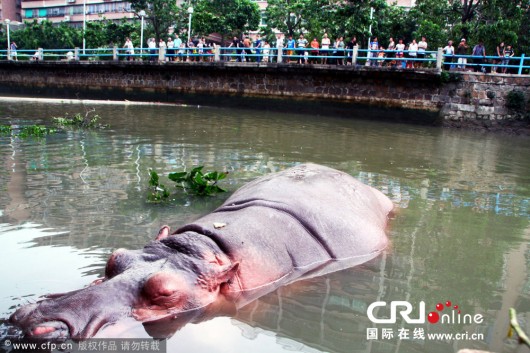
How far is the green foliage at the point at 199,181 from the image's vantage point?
5.34 m

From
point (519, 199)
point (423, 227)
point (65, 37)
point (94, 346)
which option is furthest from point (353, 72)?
point (65, 37)

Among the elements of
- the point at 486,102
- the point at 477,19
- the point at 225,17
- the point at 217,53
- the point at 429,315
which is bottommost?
the point at 429,315

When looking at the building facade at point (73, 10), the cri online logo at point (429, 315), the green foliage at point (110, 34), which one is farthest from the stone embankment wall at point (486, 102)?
the building facade at point (73, 10)

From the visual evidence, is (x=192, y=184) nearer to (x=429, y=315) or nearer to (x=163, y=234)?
(x=163, y=234)

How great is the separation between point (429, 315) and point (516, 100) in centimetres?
1449

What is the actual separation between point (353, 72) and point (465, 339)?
16.0 meters

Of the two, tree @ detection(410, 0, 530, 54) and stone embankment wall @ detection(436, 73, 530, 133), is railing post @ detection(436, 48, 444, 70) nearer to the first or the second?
stone embankment wall @ detection(436, 73, 530, 133)

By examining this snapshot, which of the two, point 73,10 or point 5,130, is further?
point 73,10

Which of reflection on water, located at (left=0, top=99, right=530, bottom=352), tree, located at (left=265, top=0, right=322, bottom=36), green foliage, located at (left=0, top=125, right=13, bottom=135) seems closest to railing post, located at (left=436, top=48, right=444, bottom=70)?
reflection on water, located at (left=0, top=99, right=530, bottom=352)

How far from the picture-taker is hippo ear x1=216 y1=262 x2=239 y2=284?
9.11ft

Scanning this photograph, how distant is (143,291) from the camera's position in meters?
2.46

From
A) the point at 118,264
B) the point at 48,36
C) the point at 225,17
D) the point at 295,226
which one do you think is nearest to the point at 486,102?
the point at 295,226

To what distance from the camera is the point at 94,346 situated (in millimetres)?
2201

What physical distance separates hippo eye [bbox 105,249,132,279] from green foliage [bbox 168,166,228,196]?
8.76 ft
